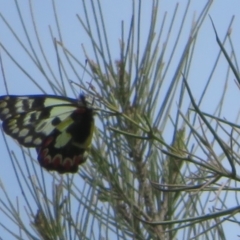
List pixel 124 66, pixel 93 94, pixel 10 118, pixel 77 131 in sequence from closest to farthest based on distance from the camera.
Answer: pixel 93 94 < pixel 124 66 < pixel 77 131 < pixel 10 118

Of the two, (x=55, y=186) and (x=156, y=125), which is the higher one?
(x=156, y=125)

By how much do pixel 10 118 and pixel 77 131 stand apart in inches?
10.0

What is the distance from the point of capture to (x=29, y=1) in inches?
59.4

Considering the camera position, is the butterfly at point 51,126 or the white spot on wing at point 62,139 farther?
the white spot on wing at point 62,139

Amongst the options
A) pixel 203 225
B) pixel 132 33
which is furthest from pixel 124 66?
pixel 203 225

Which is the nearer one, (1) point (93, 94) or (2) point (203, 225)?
(1) point (93, 94)

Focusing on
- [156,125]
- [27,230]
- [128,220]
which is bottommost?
[27,230]

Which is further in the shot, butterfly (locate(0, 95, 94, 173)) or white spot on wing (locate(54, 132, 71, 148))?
white spot on wing (locate(54, 132, 71, 148))

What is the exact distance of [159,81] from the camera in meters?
1.54

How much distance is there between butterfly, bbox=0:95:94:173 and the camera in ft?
5.39

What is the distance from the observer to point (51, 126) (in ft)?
6.43

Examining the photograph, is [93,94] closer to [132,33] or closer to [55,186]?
[132,33]

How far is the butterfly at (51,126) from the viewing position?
164 cm

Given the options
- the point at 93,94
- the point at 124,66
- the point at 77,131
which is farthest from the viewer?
the point at 77,131
